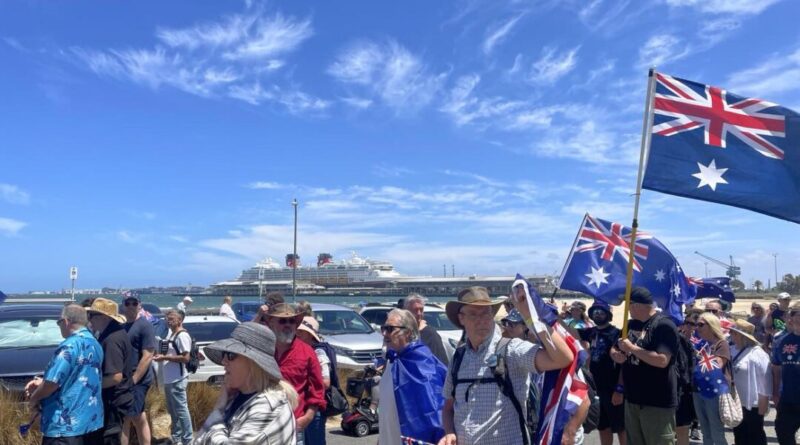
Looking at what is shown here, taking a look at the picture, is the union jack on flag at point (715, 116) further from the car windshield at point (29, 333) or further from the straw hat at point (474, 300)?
the car windshield at point (29, 333)

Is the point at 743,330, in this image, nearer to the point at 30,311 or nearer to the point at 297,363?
the point at 297,363

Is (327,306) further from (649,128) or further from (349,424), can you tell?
(649,128)

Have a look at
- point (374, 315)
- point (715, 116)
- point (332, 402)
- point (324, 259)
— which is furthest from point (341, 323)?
point (324, 259)

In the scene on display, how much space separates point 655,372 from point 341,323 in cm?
848

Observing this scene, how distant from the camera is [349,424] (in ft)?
26.7

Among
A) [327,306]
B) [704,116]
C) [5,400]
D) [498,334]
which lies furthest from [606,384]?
[327,306]

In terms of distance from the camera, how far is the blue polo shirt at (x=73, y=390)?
189 inches

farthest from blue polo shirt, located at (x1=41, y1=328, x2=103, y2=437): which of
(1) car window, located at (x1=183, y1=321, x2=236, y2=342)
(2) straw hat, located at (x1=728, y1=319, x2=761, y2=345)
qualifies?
(2) straw hat, located at (x1=728, y1=319, x2=761, y2=345)

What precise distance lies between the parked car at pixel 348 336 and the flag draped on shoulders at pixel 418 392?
6259 mm

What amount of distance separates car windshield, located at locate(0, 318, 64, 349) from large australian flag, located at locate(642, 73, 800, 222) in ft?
24.2

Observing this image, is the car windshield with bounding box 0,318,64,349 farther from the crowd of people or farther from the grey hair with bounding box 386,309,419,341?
the grey hair with bounding box 386,309,419,341

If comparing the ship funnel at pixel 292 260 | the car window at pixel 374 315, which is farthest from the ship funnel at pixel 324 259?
the car window at pixel 374 315

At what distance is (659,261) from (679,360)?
7.53 feet

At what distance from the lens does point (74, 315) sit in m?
5.02
